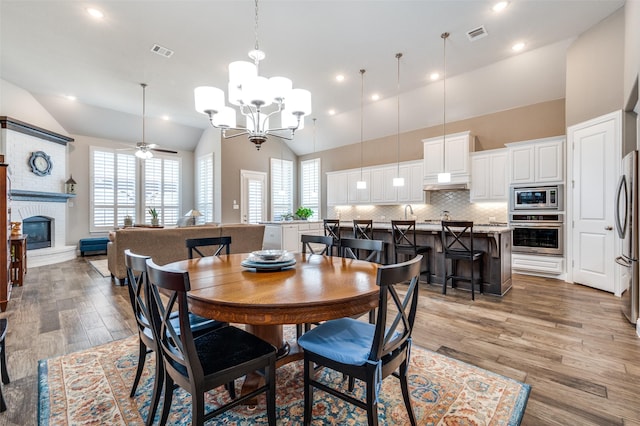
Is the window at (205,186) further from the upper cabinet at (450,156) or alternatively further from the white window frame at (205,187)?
the upper cabinet at (450,156)

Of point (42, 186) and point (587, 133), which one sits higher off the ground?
point (587, 133)

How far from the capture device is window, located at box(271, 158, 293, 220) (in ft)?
30.4

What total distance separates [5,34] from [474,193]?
8.19m

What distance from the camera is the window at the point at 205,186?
336 inches

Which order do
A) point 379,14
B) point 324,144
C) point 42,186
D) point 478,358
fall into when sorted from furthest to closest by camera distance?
point 324,144
point 42,186
point 379,14
point 478,358

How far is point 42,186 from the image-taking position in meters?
6.59

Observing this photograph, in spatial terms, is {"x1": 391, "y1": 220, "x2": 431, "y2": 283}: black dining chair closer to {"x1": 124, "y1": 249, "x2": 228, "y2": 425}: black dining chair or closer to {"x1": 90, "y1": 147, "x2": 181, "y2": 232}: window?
{"x1": 124, "y1": 249, "x2": 228, "y2": 425}: black dining chair

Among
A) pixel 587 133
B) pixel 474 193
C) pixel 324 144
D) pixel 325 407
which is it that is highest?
pixel 324 144

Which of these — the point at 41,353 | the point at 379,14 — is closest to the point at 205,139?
the point at 379,14

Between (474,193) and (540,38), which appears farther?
(474,193)

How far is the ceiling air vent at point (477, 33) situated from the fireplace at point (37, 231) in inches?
358

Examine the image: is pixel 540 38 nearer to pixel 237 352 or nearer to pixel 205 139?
pixel 237 352

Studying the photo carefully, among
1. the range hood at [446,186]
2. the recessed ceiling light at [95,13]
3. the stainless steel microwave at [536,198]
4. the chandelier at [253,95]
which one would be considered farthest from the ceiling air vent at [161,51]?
the stainless steel microwave at [536,198]

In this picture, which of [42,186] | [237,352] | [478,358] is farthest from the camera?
[42,186]
